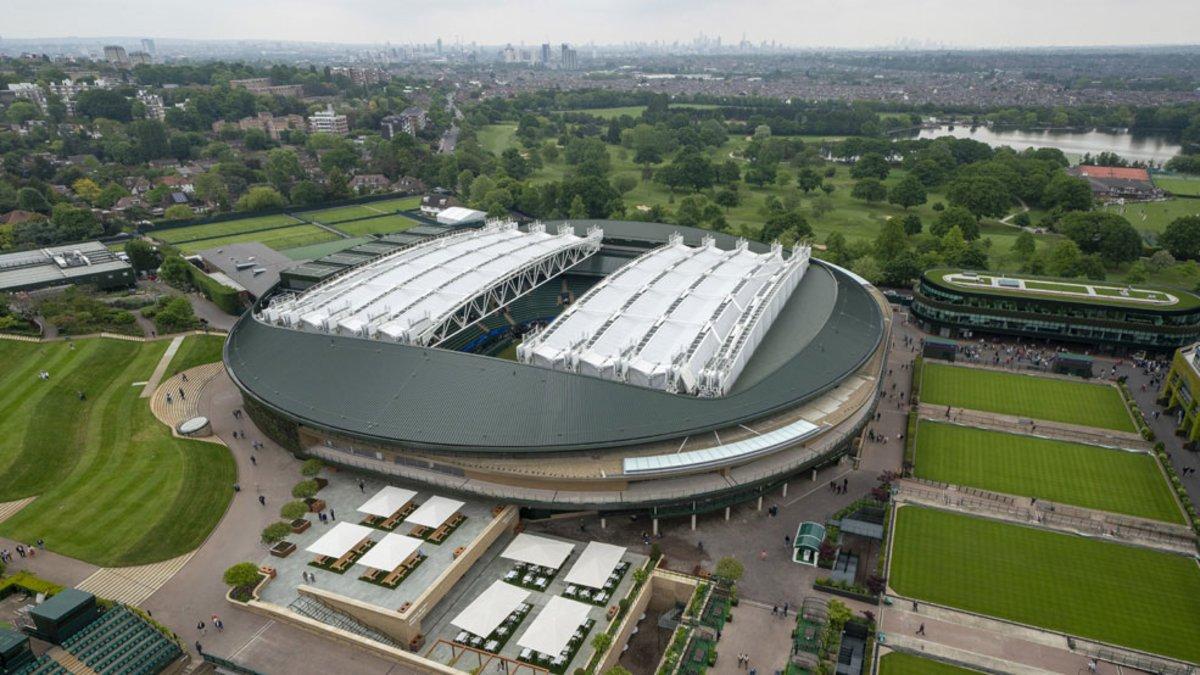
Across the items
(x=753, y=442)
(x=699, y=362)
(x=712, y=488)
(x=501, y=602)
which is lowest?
(x=501, y=602)

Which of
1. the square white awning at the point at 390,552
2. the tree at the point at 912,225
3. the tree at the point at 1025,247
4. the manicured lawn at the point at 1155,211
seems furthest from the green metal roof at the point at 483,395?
the manicured lawn at the point at 1155,211

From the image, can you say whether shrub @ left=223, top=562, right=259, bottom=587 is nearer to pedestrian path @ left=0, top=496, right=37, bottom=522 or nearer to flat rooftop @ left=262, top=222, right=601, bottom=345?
flat rooftop @ left=262, top=222, right=601, bottom=345

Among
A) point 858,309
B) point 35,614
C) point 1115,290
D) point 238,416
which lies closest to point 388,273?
point 238,416

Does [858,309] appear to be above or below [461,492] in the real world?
above

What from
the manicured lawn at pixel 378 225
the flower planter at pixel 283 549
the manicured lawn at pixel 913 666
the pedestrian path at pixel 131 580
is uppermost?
the manicured lawn at pixel 378 225

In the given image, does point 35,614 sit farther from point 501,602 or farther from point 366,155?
point 366,155

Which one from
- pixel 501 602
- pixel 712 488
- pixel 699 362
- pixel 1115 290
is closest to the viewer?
pixel 501 602

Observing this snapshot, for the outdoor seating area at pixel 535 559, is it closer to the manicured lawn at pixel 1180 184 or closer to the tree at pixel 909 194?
the tree at pixel 909 194

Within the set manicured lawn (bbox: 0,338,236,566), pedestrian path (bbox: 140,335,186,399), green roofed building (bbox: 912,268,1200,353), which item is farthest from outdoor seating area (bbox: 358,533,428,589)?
green roofed building (bbox: 912,268,1200,353)
